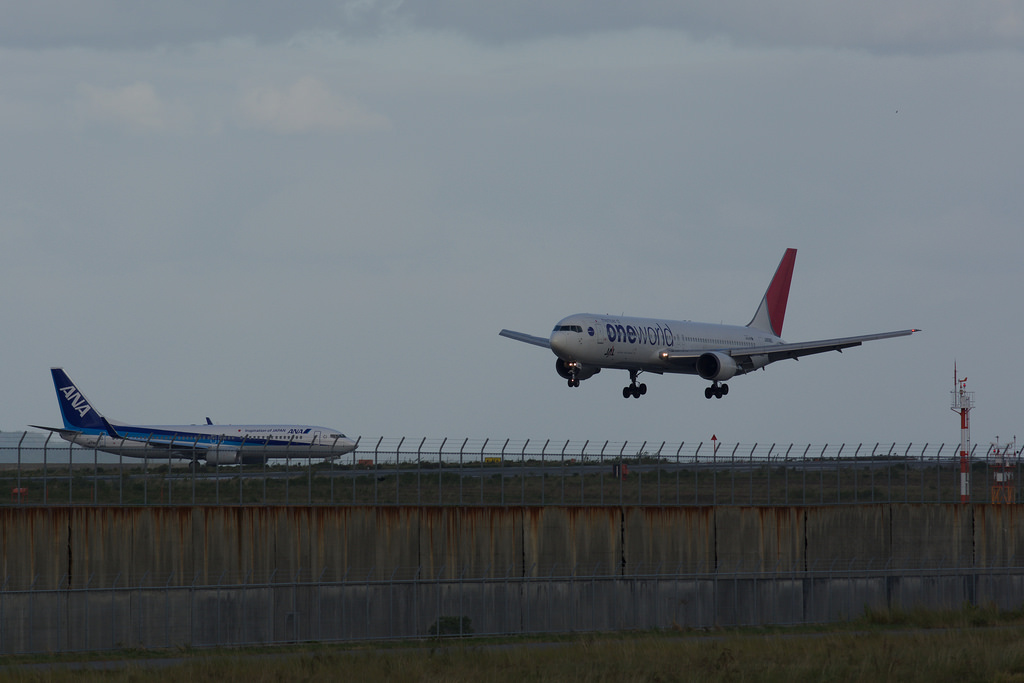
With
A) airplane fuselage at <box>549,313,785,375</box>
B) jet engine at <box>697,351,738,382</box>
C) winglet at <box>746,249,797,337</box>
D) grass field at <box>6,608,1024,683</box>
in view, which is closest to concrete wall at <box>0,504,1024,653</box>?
grass field at <box>6,608,1024,683</box>

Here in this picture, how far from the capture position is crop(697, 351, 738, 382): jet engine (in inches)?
2758

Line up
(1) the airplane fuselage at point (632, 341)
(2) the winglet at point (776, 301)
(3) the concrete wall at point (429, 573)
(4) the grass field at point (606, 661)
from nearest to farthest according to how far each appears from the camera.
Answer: (4) the grass field at point (606, 661) → (3) the concrete wall at point (429, 573) → (1) the airplane fuselage at point (632, 341) → (2) the winglet at point (776, 301)

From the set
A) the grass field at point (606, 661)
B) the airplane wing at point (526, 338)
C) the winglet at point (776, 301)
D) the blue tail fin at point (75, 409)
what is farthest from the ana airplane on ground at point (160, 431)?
the grass field at point (606, 661)

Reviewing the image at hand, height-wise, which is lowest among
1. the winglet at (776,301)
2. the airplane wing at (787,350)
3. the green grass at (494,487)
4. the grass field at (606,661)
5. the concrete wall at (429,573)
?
the grass field at (606,661)

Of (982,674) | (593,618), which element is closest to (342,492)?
(593,618)

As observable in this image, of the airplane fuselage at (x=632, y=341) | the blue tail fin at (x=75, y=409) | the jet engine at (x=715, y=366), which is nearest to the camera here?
the airplane fuselage at (x=632, y=341)

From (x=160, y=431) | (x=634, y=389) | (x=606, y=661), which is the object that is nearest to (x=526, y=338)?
→ (x=634, y=389)

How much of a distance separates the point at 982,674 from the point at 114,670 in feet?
52.9

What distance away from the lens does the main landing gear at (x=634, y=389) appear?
70375mm

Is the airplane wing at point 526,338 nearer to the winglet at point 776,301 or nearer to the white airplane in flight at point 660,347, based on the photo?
the white airplane in flight at point 660,347

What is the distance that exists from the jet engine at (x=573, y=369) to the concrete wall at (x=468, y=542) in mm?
23139

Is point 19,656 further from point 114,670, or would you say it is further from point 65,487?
point 65,487

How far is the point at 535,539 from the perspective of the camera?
40125mm

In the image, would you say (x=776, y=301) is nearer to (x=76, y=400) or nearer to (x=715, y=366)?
(x=715, y=366)
